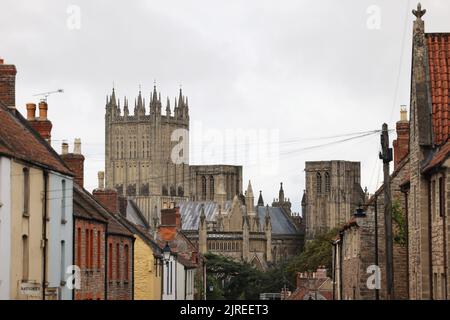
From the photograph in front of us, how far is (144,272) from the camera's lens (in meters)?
51.4

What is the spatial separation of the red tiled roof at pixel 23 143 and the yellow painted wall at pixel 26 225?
37 cm

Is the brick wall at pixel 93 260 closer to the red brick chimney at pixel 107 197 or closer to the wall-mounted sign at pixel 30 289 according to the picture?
the wall-mounted sign at pixel 30 289

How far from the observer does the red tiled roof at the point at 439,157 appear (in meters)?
28.4

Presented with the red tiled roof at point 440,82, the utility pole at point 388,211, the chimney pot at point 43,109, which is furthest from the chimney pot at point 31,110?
the utility pole at point 388,211

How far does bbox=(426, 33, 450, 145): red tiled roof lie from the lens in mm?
31656

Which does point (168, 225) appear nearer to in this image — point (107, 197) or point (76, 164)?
point (107, 197)

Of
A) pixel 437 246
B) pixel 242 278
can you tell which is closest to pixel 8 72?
pixel 437 246

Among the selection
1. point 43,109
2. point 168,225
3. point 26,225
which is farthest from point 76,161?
point 168,225

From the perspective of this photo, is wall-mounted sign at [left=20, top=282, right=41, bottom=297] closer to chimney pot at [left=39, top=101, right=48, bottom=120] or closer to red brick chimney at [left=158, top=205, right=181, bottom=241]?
chimney pot at [left=39, top=101, right=48, bottom=120]

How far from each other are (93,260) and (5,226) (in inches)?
458

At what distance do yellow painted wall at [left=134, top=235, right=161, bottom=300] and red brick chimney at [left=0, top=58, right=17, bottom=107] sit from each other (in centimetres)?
1355

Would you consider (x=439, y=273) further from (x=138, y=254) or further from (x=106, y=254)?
(x=138, y=254)

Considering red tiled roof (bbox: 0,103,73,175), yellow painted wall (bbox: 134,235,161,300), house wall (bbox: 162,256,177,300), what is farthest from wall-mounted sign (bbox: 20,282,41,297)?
house wall (bbox: 162,256,177,300)
